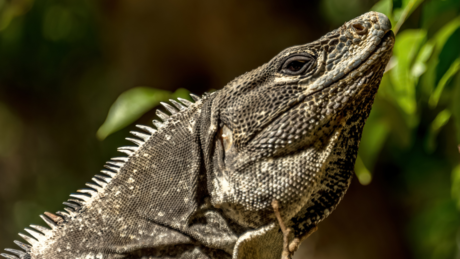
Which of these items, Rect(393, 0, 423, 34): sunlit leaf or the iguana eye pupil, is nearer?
the iguana eye pupil

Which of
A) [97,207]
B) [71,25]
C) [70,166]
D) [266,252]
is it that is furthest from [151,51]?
[266,252]

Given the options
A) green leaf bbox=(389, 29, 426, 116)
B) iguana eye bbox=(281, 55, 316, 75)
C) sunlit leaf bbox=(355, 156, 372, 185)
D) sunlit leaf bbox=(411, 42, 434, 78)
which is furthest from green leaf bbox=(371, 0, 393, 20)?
sunlit leaf bbox=(355, 156, 372, 185)

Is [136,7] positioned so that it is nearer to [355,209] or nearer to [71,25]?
[71,25]

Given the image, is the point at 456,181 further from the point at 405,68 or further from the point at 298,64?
the point at 298,64

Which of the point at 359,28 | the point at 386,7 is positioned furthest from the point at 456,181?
the point at 359,28

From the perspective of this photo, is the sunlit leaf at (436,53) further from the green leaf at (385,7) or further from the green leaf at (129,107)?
the green leaf at (129,107)

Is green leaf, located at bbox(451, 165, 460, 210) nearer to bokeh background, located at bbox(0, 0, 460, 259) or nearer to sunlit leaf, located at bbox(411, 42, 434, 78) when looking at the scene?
bokeh background, located at bbox(0, 0, 460, 259)

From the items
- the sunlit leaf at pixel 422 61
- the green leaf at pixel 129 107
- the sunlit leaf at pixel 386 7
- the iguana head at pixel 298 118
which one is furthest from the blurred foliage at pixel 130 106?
the sunlit leaf at pixel 422 61
